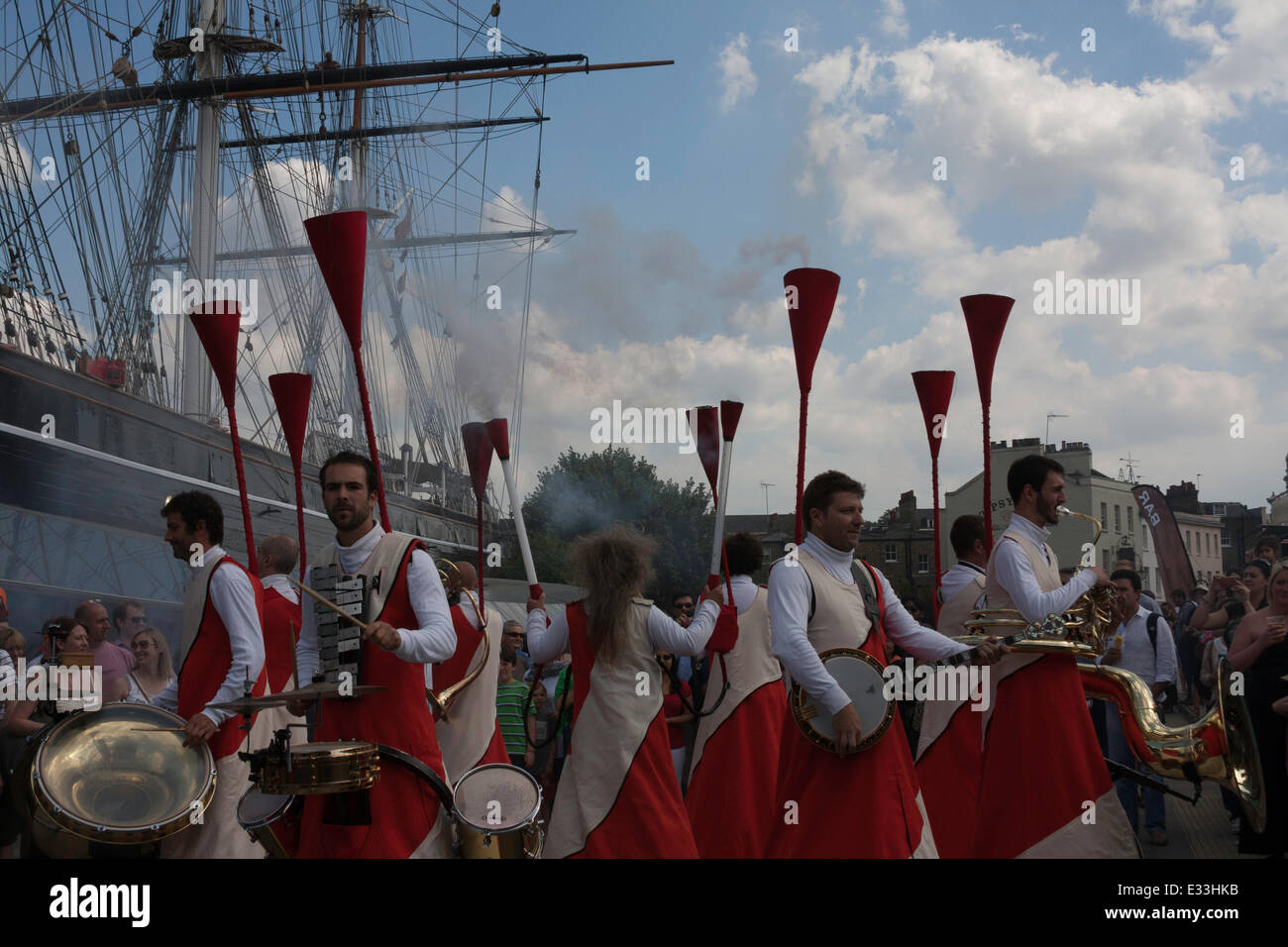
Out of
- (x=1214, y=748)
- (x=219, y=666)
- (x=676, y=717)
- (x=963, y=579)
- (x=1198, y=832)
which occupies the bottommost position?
(x=1198, y=832)

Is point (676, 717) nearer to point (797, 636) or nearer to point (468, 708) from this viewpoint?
point (468, 708)

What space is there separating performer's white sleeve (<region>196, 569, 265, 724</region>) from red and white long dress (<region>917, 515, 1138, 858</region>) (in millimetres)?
3433

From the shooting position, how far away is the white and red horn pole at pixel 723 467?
7.27 meters

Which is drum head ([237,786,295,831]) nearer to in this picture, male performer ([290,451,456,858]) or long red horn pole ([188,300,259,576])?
male performer ([290,451,456,858])

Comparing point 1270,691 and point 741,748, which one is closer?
point 1270,691

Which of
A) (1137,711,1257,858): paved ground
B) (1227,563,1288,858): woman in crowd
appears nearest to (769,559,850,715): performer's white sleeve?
(1227,563,1288,858): woman in crowd

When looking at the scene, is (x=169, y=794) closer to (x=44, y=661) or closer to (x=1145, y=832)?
(x=44, y=661)

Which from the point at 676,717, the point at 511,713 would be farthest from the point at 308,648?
the point at 511,713

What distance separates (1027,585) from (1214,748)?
124cm

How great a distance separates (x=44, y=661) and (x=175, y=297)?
25.4m

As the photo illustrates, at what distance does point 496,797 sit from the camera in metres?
5.45
